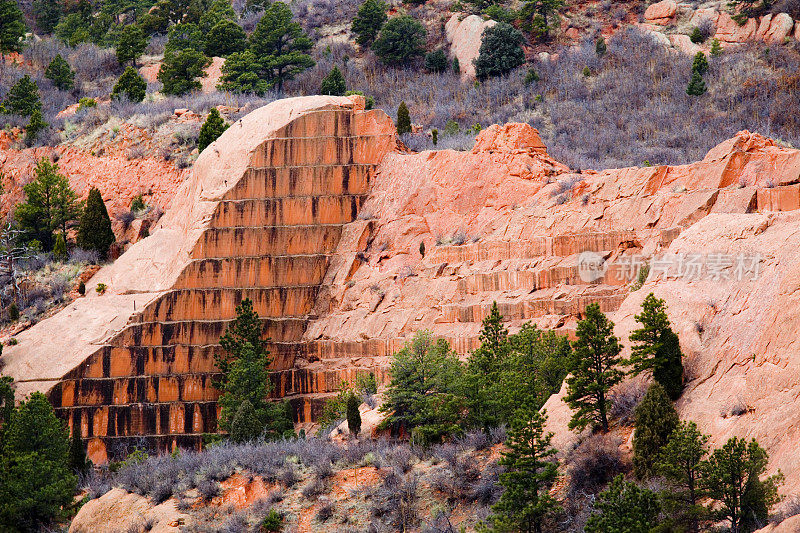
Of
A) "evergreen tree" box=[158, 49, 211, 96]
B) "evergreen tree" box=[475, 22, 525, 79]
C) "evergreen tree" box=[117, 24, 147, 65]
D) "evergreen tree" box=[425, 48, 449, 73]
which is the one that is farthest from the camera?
"evergreen tree" box=[117, 24, 147, 65]

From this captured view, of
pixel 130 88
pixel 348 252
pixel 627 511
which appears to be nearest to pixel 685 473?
pixel 627 511

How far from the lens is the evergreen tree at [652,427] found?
93.9 feet

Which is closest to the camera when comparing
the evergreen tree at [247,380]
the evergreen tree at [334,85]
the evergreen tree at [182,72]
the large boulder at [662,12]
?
the evergreen tree at [247,380]

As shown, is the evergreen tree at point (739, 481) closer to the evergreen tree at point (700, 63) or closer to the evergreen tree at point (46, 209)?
the evergreen tree at point (46, 209)

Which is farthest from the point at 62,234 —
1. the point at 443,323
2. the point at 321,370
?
the point at 443,323

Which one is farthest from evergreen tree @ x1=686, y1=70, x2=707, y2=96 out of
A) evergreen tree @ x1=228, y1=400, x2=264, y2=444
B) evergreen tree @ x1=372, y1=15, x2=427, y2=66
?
evergreen tree @ x1=228, y1=400, x2=264, y2=444

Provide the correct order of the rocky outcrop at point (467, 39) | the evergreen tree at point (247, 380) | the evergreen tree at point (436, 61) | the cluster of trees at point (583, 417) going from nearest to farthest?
1. the cluster of trees at point (583, 417)
2. the evergreen tree at point (247, 380)
3. the rocky outcrop at point (467, 39)
4. the evergreen tree at point (436, 61)

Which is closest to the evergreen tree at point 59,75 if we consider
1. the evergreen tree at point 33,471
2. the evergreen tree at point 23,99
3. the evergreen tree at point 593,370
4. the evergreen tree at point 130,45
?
the evergreen tree at point 130,45

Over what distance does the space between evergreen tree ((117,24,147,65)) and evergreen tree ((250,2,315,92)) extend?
974cm

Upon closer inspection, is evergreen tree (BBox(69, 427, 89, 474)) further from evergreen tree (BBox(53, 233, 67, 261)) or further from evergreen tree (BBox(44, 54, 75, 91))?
evergreen tree (BBox(44, 54, 75, 91))

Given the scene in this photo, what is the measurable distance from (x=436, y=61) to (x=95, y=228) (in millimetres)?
33657

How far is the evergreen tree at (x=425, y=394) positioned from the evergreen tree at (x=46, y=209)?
2602cm

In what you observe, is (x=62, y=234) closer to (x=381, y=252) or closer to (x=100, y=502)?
(x=381, y=252)

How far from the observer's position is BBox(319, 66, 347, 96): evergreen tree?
72375 millimetres
